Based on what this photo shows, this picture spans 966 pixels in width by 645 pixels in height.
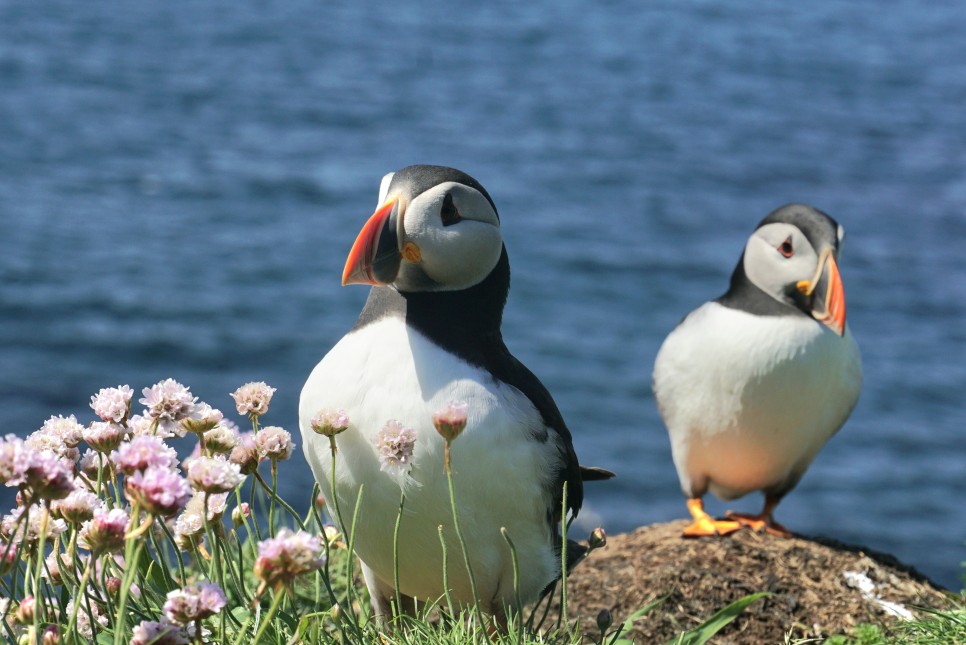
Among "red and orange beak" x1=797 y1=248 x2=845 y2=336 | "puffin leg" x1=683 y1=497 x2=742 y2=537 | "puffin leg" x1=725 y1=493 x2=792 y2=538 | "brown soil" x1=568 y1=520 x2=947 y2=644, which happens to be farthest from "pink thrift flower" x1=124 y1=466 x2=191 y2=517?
"puffin leg" x1=725 y1=493 x2=792 y2=538

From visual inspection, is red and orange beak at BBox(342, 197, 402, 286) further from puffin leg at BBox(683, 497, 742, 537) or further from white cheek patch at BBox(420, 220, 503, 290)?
puffin leg at BBox(683, 497, 742, 537)

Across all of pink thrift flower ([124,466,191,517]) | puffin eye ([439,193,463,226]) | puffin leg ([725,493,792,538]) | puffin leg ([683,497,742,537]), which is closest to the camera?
pink thrift flower ([124,466,191,517])

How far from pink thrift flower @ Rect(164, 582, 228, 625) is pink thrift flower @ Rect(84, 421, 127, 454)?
1.91 ft

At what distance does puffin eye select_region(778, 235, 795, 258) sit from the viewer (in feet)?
17.8

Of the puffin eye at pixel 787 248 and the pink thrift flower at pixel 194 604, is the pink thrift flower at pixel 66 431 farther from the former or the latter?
the puffin eye at pixel 787 248

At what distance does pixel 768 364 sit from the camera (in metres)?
5.34

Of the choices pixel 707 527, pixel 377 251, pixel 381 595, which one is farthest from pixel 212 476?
pixel 707 527

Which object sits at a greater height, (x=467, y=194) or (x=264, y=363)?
(x=467, y=194)

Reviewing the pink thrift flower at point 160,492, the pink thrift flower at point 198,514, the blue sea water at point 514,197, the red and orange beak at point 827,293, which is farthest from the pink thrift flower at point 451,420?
the blue sea water at point 514,197

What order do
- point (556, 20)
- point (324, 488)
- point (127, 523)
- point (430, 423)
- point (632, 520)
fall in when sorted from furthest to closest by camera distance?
1. point (556, 20)
2. point (632, 520)
3. point (324, 488)
4. point (430, 423)
5. point (127, 523)

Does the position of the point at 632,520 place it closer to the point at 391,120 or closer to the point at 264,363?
the point at 264,363

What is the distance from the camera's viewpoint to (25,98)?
18.4m

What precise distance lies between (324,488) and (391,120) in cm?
1522

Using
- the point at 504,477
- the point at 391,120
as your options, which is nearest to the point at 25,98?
the point at 391,120
